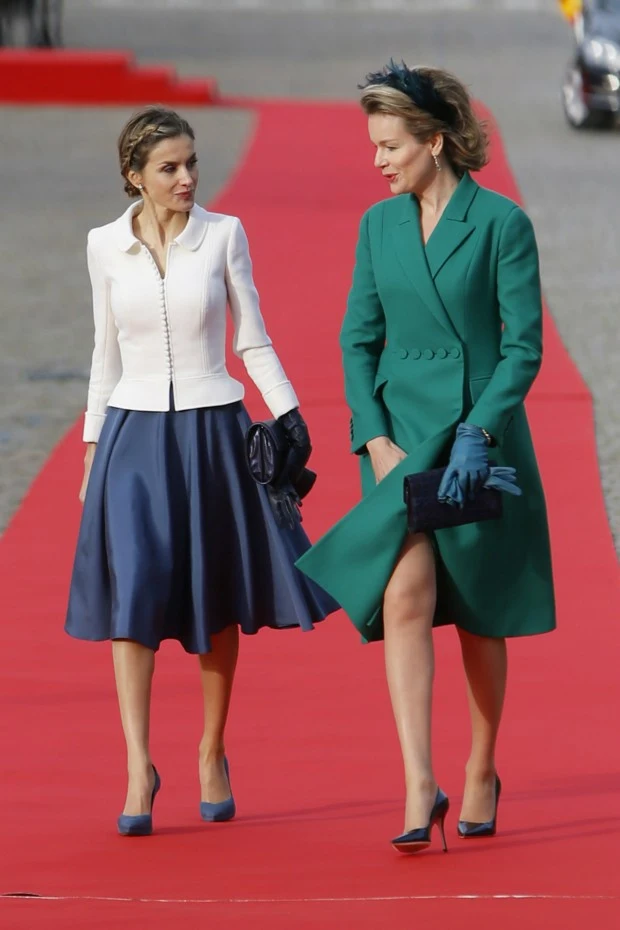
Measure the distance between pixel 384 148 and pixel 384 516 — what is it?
85cm

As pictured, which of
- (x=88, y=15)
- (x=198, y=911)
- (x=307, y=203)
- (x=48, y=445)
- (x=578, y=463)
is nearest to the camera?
(x=198, y=911)

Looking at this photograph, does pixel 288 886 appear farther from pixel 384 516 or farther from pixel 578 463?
pixel 578 463

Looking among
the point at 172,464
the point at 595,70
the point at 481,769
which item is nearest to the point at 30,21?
the point at 595,70

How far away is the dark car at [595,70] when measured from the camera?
70.8 feet

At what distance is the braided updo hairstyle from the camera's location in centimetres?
452

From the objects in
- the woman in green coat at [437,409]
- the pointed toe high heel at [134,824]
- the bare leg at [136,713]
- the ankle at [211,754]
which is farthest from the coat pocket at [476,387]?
the pointed toe high heel at [134,824]

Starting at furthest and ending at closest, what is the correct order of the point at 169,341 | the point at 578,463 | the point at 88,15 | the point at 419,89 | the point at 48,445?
1. the point at 88,15
2. the point at 48,445
3. the point at 578,463
4. the point at 169,341
5. the point at 419,89

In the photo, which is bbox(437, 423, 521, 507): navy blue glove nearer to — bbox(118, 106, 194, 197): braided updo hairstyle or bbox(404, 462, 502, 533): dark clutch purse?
bbox(404, 462, 502, 533): dark clutch purse

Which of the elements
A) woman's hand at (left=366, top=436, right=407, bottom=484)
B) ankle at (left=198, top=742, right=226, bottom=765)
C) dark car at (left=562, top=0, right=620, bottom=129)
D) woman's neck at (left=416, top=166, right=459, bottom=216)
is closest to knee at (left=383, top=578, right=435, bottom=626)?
woman's hand at (left=366, top=436, right=407, bottom=484)

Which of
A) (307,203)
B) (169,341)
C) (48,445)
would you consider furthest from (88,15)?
(169,341)

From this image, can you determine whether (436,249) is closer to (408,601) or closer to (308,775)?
(408,601)

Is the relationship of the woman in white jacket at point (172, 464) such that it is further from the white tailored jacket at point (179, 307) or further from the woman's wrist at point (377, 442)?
the woman's wrist at point (377, 442)

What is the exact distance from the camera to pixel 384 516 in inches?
172

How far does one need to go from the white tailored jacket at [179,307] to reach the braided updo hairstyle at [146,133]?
15 centimetres
